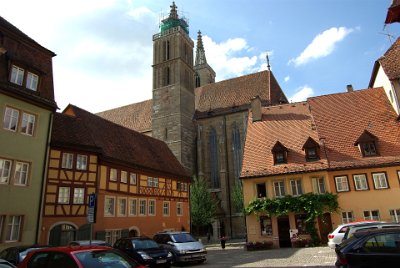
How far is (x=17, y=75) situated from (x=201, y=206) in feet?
83.6

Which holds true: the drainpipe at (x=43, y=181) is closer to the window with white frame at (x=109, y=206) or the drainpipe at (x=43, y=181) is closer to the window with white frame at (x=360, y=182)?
the window with white frame at (x=109, y=206)

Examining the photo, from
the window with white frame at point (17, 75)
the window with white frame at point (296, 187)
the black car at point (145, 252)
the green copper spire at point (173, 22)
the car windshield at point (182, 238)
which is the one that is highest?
the green copper spire at point (173, 22)

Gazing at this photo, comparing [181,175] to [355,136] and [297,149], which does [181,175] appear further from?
[355,136]

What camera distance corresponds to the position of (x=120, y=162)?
970 inches

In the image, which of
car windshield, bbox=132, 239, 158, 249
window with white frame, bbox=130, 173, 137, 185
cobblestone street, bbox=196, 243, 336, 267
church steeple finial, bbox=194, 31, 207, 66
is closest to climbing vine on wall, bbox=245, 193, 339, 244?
cobblestone street, bbox=196, 243, 336, 267

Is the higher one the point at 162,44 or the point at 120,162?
the point at 162,44

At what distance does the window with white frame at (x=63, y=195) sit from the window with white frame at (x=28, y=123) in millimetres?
3766

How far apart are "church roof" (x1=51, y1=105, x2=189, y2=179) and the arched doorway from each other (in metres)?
4.68

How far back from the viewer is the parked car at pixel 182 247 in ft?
52.2

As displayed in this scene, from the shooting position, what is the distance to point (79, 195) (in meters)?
21.1

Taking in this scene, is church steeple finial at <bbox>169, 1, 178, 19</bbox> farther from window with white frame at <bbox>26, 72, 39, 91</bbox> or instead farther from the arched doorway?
the arched doorway

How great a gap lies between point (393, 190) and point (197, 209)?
21.5 metres

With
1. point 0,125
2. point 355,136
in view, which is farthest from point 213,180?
point 0,125

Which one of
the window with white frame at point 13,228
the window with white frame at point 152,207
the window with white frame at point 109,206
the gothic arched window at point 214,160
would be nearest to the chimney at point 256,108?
the window with white frame at point 152,207
